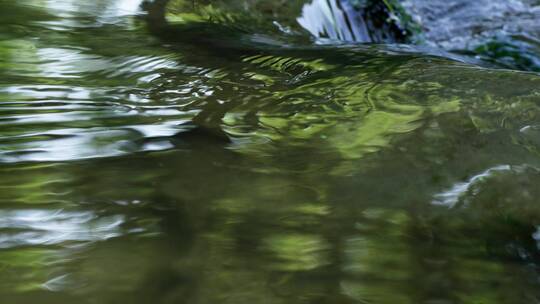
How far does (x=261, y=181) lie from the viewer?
1278 mm

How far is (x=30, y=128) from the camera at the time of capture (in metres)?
1.56

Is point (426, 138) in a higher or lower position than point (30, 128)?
lower

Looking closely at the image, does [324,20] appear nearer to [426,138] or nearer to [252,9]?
[252,9]

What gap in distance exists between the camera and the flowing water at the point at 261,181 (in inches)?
38.4

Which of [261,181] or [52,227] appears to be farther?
[261,181]

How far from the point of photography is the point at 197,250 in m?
1.04

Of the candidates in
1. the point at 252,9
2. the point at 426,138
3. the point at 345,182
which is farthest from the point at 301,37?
the point at 345,182

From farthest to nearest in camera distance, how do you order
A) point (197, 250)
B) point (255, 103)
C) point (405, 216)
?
point (255, 103) → point (405, 216) → point (197, 250)

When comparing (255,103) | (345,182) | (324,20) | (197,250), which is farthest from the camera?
(324,20)

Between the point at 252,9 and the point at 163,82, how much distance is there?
1751 millimetres

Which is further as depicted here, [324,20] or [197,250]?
[324,20]

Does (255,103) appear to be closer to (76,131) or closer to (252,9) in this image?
(76,131)

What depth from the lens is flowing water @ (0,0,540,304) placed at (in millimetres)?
977

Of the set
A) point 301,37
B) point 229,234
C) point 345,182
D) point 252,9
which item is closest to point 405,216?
point 345,182
